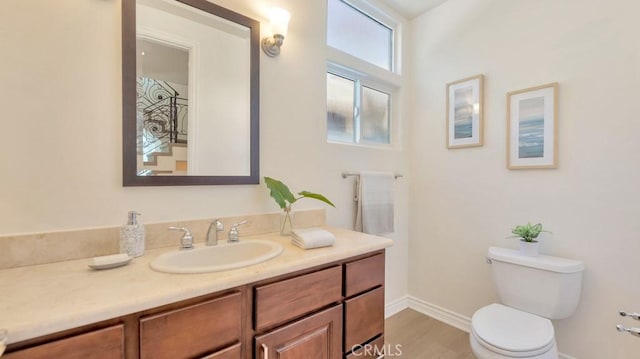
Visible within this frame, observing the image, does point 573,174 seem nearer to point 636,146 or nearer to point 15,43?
point 636,146

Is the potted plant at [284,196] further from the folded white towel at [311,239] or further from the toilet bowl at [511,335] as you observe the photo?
the toilet bowl at [511,335]

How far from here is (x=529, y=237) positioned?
1.74 m

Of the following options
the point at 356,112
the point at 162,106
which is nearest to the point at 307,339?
the point at 162,106

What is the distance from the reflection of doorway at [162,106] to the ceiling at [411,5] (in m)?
1.82

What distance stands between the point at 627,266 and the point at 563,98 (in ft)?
3.28

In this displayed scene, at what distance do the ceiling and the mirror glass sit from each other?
1.39 metres

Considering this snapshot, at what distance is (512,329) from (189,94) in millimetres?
1963

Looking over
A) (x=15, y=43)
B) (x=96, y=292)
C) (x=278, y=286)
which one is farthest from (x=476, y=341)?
(x=15, y=43)

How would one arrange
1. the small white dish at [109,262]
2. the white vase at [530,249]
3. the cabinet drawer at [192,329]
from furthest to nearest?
the white vase at [530,249], the small white dish at [109,262], the cabinet drawer at [192,329]

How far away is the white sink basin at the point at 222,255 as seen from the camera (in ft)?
3.46

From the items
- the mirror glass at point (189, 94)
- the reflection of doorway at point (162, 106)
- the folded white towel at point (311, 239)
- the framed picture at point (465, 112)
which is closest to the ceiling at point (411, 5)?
the framed picture at point (465, 112)

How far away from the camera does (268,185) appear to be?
1479 mm

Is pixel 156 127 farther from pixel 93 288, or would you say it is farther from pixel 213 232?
pixel 93 288

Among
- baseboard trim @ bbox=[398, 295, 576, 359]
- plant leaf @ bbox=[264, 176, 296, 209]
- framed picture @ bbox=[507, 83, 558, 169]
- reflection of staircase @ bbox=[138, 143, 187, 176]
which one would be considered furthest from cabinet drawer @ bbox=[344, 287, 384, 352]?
framed picture @ bbox=[507, 83, 558, 169]
